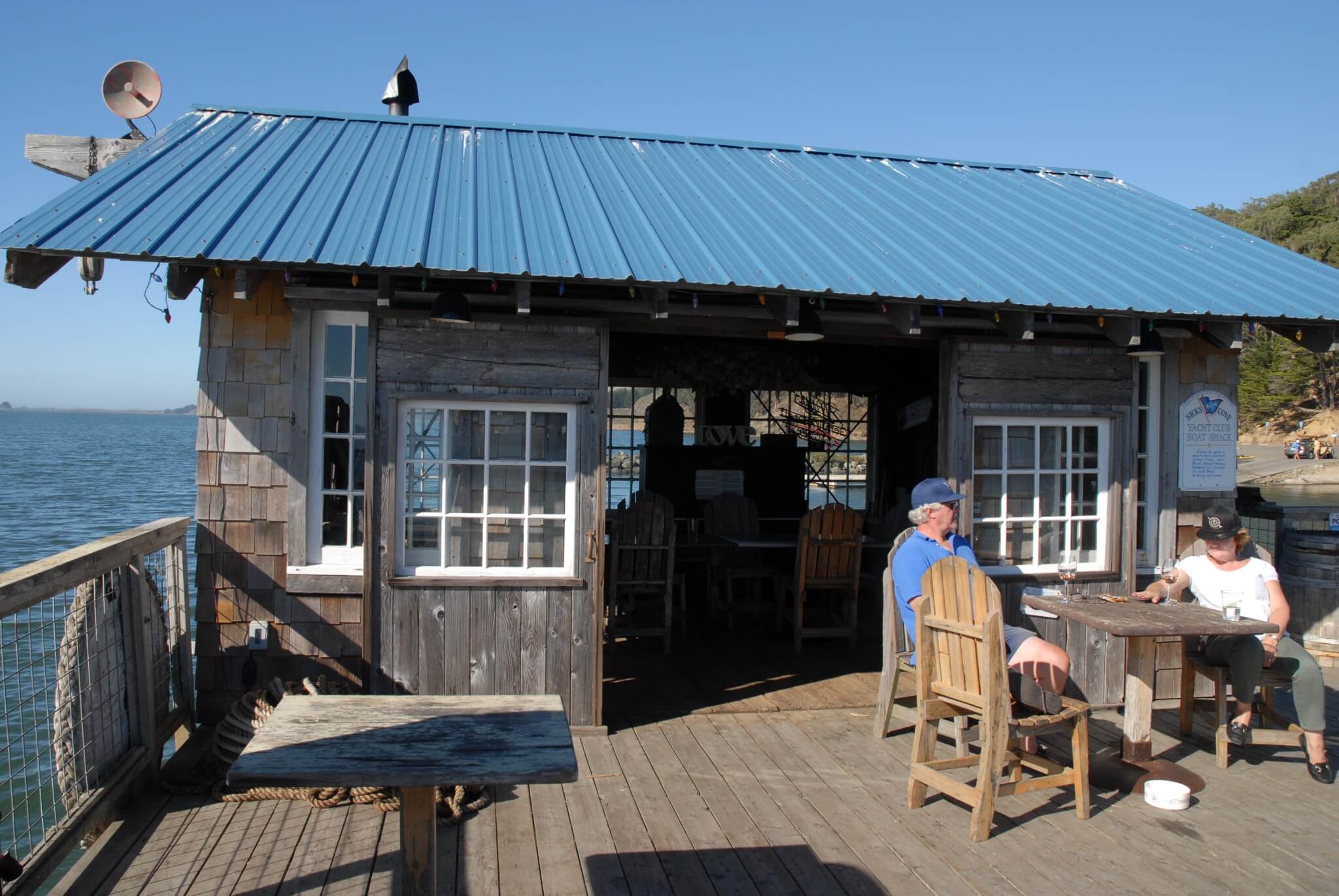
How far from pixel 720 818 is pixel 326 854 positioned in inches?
61.7

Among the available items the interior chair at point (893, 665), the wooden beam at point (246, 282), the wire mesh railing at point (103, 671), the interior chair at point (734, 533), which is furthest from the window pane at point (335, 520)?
the interior chair at point (734, 533)

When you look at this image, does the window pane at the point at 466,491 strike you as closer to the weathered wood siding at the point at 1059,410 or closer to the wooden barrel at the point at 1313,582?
the weathered wood siding at the point at 1059,410

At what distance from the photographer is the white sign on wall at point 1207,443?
236 inches

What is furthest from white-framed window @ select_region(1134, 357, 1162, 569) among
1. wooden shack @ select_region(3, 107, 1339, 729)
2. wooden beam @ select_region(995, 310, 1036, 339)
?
wooden beam @ select_region(995, 310, 1036, 339)

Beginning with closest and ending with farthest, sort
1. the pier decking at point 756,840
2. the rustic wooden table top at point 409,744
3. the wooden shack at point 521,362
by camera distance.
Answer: the rustic wooden table top at point 409,744 < the pier decking at point 756,840 < the wooden shack at point 521,362

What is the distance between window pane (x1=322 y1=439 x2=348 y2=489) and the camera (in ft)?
17.1

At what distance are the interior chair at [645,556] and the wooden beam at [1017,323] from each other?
2.73 meters

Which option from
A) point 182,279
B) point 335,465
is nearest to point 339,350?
point 335,465

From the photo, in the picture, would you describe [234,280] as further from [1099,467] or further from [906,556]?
[1099,467]

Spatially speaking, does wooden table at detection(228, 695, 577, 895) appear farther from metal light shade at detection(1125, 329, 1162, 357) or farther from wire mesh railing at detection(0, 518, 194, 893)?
metal light shade at detection(1125, 329, 1162, 357)

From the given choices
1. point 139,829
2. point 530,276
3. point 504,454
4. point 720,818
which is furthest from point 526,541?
point 139,829

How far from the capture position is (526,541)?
5.13 meters

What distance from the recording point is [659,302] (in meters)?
4.82

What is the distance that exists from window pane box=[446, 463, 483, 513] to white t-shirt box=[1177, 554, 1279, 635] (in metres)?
3.73
